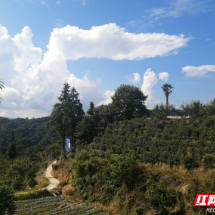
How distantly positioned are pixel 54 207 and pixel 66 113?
51.0 feet

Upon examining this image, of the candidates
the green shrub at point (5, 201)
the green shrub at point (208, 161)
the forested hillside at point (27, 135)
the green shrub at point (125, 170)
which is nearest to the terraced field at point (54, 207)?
the green shrub at point (125, 170)

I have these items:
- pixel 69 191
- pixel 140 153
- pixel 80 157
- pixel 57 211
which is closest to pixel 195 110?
pixel 140 153

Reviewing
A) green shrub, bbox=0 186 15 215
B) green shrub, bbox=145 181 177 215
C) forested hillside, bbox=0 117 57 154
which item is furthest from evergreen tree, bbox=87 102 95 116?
green shrub, bbox=0 186 15 215

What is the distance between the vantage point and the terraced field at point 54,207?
445 inches

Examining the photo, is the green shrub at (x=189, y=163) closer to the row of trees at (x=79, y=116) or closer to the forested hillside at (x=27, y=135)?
the row of trees at (x=79, y=116)

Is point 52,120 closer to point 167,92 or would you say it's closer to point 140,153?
point 140,153

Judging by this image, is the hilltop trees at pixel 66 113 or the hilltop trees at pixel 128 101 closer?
the hilltop trees at pixel 66 113

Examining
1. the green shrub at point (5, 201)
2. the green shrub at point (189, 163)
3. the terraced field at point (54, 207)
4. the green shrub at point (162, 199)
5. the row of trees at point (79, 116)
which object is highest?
the row of trees at point (79, 116)

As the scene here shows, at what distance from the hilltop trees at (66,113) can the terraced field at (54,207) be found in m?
14.0

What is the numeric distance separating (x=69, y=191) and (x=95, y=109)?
22241mm

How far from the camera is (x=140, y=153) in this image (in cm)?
1700

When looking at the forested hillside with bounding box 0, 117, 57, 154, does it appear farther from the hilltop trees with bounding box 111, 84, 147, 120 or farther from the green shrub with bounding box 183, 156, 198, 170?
the green shrub with bounding box 183, 156, 198, 170

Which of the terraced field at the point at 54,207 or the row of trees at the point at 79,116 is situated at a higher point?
the row of trees at the point at 79,116

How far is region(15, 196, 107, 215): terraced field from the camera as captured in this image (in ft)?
37.1
